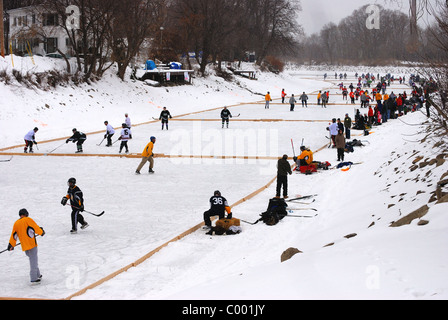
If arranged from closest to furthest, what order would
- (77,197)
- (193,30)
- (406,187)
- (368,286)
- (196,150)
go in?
1. (368,286)
2. (77,197)
3. (406,187)
4. (196,150)
5. (193,30)

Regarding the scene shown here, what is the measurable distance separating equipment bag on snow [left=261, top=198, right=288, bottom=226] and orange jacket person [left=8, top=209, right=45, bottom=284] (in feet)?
16.1

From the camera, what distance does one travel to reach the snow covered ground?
670cm

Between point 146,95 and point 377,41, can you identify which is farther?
point 377,41

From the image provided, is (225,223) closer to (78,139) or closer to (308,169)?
(308,169)

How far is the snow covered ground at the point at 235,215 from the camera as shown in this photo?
6.70 meters

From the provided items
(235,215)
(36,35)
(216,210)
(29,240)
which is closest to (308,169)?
(235,215)

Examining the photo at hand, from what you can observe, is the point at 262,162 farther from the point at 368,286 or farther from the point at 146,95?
the point at 146,95

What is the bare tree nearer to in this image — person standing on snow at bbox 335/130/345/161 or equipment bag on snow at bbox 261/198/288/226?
person standing on snow at bbox 335/130/345/161

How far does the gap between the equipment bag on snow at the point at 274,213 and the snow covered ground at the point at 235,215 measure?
0.19m

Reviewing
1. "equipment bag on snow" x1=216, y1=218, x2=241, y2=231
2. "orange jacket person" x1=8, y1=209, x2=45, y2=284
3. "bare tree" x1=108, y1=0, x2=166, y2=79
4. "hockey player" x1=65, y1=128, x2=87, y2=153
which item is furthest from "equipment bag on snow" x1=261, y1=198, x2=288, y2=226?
"bare tree" x1=108, y1=0, x2=166, y2=79

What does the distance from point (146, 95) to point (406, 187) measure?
32585 mm

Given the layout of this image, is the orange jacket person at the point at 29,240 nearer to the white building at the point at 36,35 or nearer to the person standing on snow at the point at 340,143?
the person standing on snow at the point at 340,143
